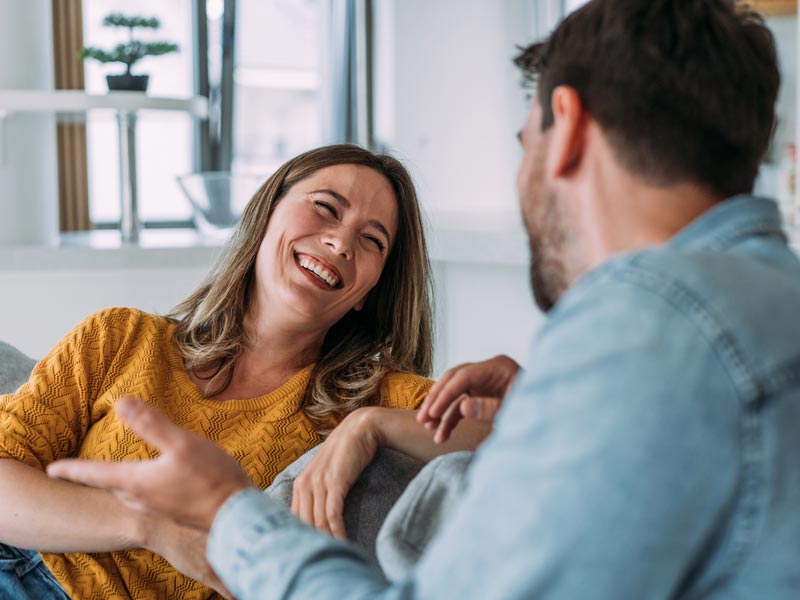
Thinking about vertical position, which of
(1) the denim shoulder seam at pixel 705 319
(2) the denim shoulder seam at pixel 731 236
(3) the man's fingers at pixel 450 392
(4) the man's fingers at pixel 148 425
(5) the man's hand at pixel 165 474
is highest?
(2) the denim shoulder seam at pixel 731 236

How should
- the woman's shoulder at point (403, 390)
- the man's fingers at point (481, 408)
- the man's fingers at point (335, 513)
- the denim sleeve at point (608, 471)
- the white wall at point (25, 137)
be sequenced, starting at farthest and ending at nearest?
1. the white wall at point (25, 137)
2. the woman's shoulder at point (403, 390)
3. the man's fingers at point (335, 513)
4. the man's fingers at point (481, 408)
5. the denim sleeve at point (608, 471)

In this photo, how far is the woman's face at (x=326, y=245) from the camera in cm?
165

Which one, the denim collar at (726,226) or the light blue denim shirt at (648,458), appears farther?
the denim collar at (726,226)

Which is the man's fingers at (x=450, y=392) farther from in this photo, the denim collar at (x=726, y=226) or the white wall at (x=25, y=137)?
the white wall at (x=25, y=137)

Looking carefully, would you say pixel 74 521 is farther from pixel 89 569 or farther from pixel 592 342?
pixel 592 342

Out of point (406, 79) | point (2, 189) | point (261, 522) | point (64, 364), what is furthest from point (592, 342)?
point (406, 79)

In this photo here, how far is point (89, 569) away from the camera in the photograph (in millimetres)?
1453

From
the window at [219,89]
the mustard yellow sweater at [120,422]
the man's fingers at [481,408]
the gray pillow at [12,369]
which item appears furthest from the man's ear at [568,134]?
the window at [219,89]

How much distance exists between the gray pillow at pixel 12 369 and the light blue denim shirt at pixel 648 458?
142 centimetres

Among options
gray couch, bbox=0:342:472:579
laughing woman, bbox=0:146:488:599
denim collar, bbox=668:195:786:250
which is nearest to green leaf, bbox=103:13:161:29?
laughing woman, bbox=0:146:488:599

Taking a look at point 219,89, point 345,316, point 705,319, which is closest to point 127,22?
point 219,89

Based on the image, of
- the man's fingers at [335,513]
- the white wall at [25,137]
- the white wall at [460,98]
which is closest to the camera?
the man's fingers at [335,513]

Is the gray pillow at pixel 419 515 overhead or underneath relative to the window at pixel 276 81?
underneath

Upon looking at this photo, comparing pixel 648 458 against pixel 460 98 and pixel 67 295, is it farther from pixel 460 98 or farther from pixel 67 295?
pixel 460 98
